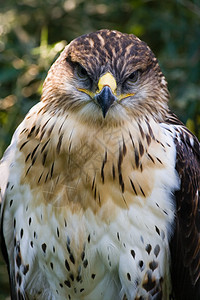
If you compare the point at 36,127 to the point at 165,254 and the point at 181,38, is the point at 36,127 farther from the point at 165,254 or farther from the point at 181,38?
the point at 181,38

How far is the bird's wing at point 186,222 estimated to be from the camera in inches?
163

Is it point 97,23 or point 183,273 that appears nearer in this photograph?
point 183,273

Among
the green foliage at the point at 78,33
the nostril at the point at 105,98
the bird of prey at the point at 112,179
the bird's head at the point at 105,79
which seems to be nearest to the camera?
the nostril at the point at 105,98

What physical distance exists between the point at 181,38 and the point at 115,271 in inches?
102

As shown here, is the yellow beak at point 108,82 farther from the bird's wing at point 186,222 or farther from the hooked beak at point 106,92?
the bird's wing at point 186,222

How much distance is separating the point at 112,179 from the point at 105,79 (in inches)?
22.5

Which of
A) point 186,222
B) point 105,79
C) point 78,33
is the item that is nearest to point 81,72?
point 105,79

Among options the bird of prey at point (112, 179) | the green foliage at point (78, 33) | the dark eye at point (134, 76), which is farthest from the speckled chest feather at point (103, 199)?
the green foliage at point (78, 33)

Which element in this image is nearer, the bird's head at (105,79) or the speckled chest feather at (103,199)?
the bird's head at (105,79)

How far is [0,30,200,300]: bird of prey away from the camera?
13.4ft

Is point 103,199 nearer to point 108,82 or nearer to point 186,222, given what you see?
point 186,222

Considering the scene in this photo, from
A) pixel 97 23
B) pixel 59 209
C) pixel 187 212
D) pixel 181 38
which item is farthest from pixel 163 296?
pixel 97 23

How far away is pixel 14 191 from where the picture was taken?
4.31m

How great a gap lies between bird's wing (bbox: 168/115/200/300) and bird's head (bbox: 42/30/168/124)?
0.81 feet
